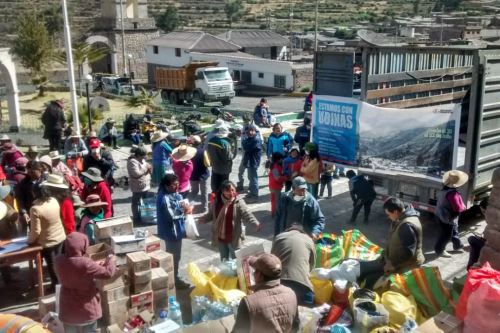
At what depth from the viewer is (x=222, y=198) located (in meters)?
6.87

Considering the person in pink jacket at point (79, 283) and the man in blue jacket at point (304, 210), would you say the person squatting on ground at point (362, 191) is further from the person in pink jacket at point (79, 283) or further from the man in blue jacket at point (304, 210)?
the person in pink jacket at point (79, 283)

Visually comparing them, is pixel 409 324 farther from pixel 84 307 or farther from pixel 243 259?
pixel 84 307

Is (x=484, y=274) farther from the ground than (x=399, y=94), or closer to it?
closer to it

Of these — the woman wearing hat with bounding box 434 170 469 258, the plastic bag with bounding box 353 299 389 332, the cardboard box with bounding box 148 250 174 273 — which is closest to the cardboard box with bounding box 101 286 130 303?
the cardboard box with bounding box 148 250 174 273

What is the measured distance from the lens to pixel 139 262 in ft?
19.1

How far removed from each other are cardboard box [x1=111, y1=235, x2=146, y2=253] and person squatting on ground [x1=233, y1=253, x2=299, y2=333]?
7.26ft

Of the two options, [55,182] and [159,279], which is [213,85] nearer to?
[55,182]

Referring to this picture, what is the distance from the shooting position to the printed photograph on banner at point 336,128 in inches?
375

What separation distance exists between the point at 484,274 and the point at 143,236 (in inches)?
139

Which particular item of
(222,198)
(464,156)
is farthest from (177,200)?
(464,156)

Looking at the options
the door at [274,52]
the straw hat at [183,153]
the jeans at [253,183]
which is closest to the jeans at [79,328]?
the straw hat at [183,153]

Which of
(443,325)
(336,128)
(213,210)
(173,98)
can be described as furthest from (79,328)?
(173,98)

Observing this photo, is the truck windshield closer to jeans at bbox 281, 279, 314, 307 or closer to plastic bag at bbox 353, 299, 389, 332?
jeans at bbox 281, 279, 314, 307

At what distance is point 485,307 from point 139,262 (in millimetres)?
3322
